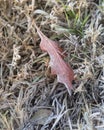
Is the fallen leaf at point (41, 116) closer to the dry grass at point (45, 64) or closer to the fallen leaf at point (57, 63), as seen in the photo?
the dry grass at point (45, 64)

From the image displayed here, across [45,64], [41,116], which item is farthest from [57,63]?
[41,116]

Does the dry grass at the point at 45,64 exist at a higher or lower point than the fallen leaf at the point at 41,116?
higher

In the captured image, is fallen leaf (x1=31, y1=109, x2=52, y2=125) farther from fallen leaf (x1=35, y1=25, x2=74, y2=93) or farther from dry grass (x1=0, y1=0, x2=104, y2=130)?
fallen leaf (x1=35, y1=25, x2=74, y2=93)

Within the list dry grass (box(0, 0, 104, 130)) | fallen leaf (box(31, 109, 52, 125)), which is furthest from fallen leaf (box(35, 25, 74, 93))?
fallen leaf (box(31, 109, 52, 125))

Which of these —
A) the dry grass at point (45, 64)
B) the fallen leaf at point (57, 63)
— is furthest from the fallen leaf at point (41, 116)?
the fallen leaf at point (57, 63)

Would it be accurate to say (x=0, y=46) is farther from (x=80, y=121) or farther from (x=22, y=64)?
(x=80, y=121)
